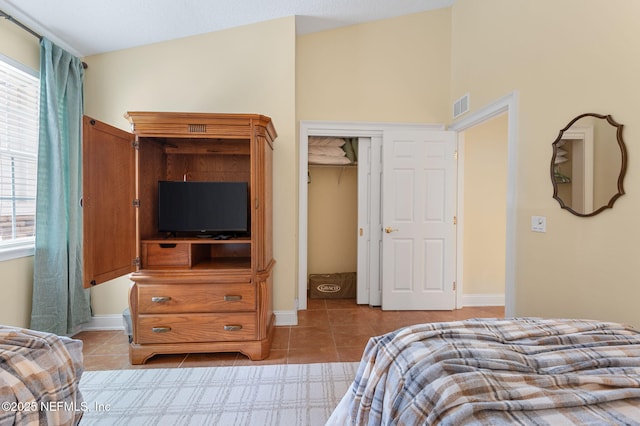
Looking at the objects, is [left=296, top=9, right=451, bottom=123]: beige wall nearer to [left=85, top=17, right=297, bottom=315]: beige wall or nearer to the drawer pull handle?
[left=85, top=17, right=297, bottom=315]: beige wall

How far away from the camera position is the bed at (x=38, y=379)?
84 centimetres

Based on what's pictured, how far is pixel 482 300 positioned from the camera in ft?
11.4

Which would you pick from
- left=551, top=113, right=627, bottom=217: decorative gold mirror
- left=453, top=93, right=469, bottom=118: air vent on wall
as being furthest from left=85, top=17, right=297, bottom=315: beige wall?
left=551, top=113, right=627, bottom=217: decorative gold mirror

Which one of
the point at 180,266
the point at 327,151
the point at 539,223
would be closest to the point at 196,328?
the point at 180,266

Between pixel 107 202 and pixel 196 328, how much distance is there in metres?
1.13

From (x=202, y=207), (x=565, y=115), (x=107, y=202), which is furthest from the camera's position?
(x=202, y=207)

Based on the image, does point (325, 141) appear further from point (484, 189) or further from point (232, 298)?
point (232, 298)

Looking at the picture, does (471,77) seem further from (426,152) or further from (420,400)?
(420,400)

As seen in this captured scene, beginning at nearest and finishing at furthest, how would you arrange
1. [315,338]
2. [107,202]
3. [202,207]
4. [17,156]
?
[107,202] < [17,156] < [202,207] < [315,338]

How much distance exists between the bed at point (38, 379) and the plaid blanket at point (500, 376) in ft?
3.41

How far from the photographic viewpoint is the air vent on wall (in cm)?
292

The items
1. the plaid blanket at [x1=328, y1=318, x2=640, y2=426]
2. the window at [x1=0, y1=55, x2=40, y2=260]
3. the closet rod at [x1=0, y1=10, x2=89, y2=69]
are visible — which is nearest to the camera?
the plaid blanket at [x1=328, y1=318, x2=640, y2=426]

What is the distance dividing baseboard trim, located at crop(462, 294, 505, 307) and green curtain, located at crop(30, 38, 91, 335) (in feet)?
13.3

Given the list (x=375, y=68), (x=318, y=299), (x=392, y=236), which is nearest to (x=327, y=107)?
(x=375, y=68)
